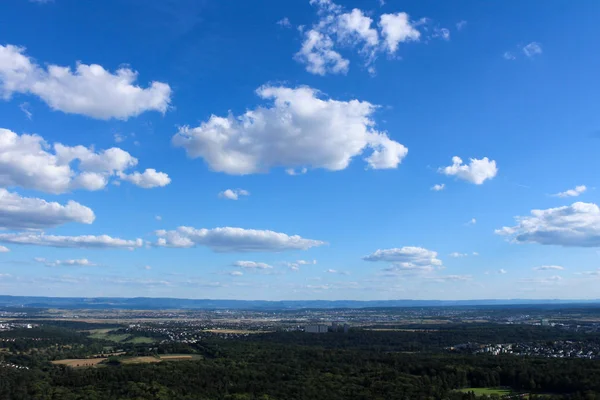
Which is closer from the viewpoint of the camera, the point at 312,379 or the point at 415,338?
the point at 312,379

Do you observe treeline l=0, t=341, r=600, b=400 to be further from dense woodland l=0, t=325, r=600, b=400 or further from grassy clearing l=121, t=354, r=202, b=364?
grassy clearing l=121, t=354, r=202, b=364

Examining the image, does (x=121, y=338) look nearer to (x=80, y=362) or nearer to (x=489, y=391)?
(x=80, y=362)

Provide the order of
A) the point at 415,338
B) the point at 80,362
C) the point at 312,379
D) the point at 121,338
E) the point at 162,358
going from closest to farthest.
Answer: the point at 312,379, the point at 80,362, the point at 162,358, the point at 415,338, the point at 121,338

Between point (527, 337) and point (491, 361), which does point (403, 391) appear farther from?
point (527, 337)

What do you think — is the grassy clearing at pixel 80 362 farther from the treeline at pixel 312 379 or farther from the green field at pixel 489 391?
the green field at pixel 489 391

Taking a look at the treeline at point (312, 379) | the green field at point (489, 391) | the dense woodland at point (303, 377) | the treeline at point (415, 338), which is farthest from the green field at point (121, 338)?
the green field at point (489, 391)

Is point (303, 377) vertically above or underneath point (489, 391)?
above

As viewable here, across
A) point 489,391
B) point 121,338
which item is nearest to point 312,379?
point 489,391

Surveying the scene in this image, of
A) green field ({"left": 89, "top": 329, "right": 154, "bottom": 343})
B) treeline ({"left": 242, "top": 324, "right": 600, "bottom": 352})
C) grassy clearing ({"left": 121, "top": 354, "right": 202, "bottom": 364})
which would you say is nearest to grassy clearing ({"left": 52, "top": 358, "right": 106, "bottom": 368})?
grassy clearing ({"left": 121, "top": 354, "right": 202, "bottom": 364})

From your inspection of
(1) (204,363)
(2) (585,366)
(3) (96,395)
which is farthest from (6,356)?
(2) (585,366)
